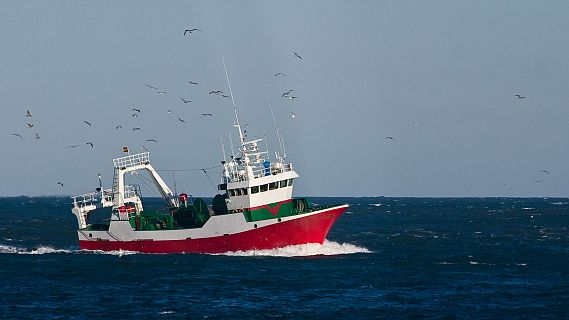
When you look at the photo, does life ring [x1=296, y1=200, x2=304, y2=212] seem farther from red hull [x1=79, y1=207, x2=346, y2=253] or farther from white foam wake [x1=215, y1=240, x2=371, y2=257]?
white foam wake [x1=215, y1=240, x2=371, y2=257]

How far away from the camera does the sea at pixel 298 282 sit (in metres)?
51.7

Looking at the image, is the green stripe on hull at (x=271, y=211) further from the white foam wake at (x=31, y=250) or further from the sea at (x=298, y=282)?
the white foam wake at (x=31, y=250)

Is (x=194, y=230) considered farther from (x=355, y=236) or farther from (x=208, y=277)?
(x=355, y=236)

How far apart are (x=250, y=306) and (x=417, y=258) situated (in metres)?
26.4

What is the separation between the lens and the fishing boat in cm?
7425

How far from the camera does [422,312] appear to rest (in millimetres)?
50875

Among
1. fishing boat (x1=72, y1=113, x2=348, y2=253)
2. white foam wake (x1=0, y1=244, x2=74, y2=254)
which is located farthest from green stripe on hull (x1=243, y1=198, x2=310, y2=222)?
white foam wake (x1=0, y1=244, x2=74, y2=254)

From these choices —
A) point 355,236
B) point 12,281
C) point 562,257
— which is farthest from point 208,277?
point 355,236

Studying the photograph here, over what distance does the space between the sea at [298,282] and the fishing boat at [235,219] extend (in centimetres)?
122

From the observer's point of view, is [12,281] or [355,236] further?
[355,236]

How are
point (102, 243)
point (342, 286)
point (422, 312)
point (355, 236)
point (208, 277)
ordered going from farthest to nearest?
point (355, 236), point (102, 243), point (208, 277), point (342, 286), point (422, 312)

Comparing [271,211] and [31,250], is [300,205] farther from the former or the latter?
[31,250]

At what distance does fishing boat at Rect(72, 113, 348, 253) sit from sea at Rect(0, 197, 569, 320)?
1.22 m

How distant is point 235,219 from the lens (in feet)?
244
